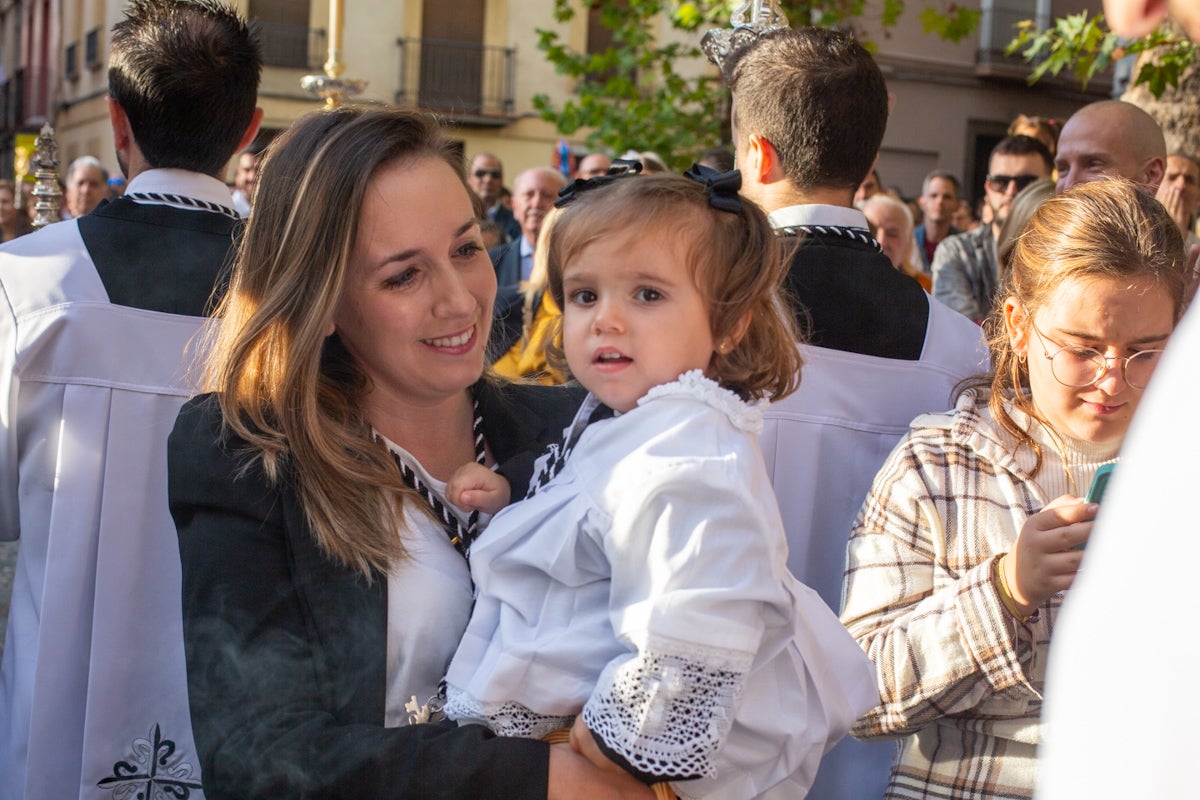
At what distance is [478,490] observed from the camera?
2.13m

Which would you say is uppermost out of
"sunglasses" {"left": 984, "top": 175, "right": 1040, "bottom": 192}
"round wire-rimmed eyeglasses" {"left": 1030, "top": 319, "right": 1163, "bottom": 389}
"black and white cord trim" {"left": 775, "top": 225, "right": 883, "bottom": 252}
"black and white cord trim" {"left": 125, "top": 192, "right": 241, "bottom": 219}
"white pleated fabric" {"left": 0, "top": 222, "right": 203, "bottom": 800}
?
"sunglasses" {"left": 984, "top": 175, "right": 1040, "bottom": 192}

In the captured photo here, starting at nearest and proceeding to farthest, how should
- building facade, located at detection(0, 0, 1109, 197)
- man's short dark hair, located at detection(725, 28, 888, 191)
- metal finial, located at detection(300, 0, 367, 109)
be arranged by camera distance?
1. man's short dark hair, located at detection(725, 28, 888, 191)
2. metal finial, located at detection(300, 0, 367, 109)
3. building facade, located at detection(0, 0, 1109, 197)

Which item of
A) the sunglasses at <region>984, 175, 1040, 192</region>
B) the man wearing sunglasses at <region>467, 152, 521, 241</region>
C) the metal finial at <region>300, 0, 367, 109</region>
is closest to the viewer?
the metal finial at <region>300, 0, 367, 109</region>

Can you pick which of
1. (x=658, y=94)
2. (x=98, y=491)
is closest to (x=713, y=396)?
(x=98, y=491)

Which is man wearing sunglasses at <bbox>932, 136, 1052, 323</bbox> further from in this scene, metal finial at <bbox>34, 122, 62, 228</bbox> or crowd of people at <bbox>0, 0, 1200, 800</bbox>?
metal finial at <bbox>34, 122, 62, 228</bbox>

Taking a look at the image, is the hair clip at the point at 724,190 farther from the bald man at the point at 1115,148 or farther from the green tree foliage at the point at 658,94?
the green tree foliage at the point at 658,94

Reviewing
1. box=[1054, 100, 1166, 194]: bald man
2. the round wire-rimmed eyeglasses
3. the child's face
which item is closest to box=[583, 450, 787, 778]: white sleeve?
the child's face

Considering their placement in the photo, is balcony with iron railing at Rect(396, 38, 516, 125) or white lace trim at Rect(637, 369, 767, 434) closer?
white lace trim at Rect(637, 369, 767, 434)

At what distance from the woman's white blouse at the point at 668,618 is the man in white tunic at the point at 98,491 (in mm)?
1246

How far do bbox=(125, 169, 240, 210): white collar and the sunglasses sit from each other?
4142 mm

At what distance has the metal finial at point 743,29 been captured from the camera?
3400 mm

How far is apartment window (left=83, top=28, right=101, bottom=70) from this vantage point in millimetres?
26719

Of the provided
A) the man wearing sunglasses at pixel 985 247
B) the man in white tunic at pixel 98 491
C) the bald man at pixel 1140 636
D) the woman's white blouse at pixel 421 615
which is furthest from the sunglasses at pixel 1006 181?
the bald man at pixel 1140 636

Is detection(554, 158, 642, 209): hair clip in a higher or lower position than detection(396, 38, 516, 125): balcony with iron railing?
lower
